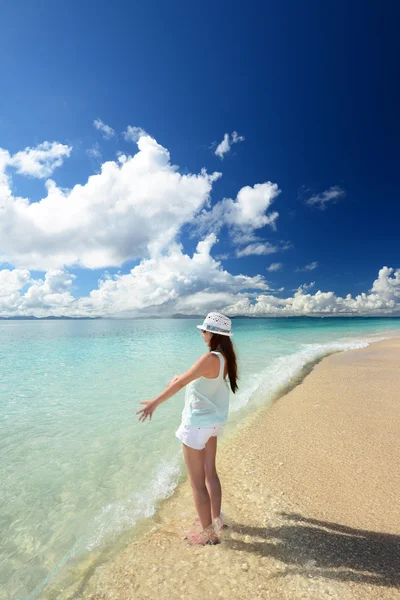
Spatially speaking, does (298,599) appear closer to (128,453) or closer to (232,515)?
(232,515)

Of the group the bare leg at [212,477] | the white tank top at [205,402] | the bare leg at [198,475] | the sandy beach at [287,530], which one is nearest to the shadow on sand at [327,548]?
the sandy beach at [287,530]

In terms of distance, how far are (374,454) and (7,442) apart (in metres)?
7.66

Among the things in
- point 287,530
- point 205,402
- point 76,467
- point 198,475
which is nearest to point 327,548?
point 287,530

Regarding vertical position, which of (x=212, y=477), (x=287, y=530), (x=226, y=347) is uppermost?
(x=226, y=347)

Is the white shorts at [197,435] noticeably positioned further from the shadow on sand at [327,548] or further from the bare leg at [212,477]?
the shadow on sand at [327,548]

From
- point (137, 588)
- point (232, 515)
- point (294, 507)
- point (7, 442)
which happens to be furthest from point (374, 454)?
point (7, 442)

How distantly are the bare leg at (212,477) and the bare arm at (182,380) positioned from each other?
84 centimetres

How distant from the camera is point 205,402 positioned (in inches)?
125

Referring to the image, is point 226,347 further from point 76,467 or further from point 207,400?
point 76,467

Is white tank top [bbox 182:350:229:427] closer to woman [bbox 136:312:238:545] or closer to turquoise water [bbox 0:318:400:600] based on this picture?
woman [bbox 136:312:238:545]

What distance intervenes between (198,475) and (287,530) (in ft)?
4.46

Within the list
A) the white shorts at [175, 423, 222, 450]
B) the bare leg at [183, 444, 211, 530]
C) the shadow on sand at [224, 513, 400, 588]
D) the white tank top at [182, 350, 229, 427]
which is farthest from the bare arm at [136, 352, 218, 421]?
the shadow on sand at [224, 513, 400, 588]

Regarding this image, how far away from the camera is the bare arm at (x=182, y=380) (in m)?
2.94

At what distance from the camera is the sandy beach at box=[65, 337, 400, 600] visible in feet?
9.49
